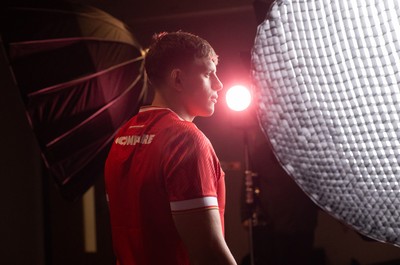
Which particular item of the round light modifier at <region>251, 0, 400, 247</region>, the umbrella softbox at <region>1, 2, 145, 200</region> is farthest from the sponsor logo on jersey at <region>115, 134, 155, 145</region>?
the round light modifier at <region>251, 0, 400, 247</region>

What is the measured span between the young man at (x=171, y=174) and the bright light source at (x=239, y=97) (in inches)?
55.6

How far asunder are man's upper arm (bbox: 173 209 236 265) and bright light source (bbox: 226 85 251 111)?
1.65 metres

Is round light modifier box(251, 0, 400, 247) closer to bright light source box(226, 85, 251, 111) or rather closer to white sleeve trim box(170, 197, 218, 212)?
white sleeve trim box(170, 197, 218, 212)

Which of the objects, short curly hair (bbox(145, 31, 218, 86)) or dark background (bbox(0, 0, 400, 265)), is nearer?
short curly hair (bbox(145, 31, 218, 86))

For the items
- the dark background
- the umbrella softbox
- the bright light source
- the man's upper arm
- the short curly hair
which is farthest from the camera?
the dark background

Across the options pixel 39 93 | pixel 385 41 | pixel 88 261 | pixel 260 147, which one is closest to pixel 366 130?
pixel 385 41

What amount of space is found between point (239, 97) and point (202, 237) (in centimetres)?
169

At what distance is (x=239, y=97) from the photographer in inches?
93.2

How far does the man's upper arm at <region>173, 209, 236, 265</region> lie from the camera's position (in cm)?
75

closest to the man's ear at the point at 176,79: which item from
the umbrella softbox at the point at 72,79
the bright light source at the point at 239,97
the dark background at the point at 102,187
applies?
the umbrella softbox at the point at 72,79

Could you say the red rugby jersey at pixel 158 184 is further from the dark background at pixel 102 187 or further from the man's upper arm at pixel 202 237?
the dark background at pixel 102 187

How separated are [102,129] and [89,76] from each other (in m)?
0.22

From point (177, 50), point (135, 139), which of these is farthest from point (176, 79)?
point (135, 139)

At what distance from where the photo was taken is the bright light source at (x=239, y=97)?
236 centimetres
